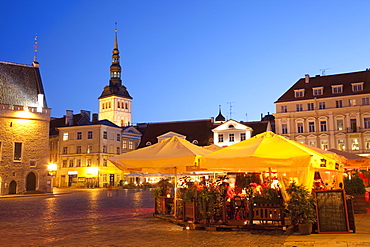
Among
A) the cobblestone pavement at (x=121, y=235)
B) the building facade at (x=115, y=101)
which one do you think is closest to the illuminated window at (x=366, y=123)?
the cobblestone pavement at (x=121, y=235)

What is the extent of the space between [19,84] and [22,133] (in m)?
5.08

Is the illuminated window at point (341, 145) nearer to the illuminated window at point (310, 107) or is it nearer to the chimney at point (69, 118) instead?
the illuminated window at point (310, 107)

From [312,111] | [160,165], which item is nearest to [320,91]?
[312,111]

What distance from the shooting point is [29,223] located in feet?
44.8

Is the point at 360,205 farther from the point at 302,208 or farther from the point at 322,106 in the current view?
the point at 322,106

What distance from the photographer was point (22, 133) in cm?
4125

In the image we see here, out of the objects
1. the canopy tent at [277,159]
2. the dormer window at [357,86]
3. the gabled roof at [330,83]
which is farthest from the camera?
the gabled roof at [330,83]

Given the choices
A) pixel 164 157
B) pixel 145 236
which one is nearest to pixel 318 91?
pixel 164 157

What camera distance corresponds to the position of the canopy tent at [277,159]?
33.7ft

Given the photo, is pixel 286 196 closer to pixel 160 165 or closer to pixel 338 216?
pixel 338 216

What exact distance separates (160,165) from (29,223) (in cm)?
471

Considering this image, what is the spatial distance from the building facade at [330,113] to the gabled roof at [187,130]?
13.3m

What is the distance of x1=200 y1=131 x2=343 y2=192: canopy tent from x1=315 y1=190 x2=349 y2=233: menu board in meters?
0.59

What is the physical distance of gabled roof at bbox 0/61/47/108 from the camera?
40750mm
